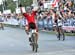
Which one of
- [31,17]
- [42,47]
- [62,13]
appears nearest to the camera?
[31,17]

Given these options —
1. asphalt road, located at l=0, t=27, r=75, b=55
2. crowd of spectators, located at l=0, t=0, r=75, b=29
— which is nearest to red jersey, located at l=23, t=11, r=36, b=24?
asphalt road, located at l=0, t=27, r=75, b=55

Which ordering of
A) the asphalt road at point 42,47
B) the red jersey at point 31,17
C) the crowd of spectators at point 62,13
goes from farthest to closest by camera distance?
the crowd of spectators at point 62,13, the red jersey at point 31,17, the asphalt road at point 42,47

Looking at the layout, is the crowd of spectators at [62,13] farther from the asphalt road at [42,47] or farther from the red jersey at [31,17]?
the red jersey at [31,17]

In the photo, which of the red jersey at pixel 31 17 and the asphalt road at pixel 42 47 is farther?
the red jersey at pixel 31 17

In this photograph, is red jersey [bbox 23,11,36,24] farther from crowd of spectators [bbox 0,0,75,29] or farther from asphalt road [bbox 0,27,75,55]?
crowd of spectators [bbox 0,0,75,29]


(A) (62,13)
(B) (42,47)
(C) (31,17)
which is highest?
(C) (31,17)

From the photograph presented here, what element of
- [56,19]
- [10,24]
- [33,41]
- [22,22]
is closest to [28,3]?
[10,24]

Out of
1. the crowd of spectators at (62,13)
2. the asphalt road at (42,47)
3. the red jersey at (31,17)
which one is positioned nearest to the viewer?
the asphalt road at (42,47)

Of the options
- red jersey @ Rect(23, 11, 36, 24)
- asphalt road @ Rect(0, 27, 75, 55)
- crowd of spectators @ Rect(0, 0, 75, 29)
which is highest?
red jersey @ Rect(23, 11, 36, 24)

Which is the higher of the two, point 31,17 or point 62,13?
point 31,17

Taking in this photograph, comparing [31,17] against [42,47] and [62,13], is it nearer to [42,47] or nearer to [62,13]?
[42,47]

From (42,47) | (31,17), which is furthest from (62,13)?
(31,17)

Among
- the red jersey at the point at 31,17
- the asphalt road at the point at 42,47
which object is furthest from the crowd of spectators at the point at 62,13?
the red jersey at the point at 31,17

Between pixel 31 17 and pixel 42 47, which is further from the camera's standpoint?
pixel 42 47
